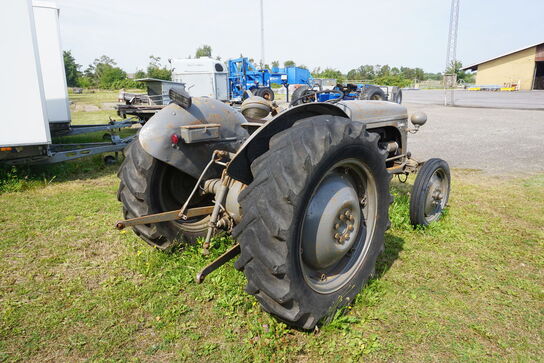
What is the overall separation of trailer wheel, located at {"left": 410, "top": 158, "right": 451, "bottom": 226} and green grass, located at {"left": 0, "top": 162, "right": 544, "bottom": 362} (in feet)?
0.52

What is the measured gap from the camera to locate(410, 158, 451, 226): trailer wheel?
12.6 feet

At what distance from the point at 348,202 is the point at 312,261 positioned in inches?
18.6

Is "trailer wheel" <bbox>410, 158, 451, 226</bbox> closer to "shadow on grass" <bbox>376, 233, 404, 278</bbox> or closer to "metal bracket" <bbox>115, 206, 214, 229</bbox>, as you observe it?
"shadow on grass" <bbox>376, 233, 404, 278</bbox>

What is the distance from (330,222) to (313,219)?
0.44 feet

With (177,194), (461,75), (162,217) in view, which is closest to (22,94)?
(177,194)

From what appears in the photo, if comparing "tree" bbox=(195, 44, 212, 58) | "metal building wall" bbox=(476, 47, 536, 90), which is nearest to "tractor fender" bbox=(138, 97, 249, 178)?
"metal building wall" bbox=(476, 47, 536, 90)

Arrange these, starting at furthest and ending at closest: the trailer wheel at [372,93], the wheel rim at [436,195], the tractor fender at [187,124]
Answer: the trailer wheel at [372,93]
the wheel rim at [436,195]
the tractor fender at [187,124]

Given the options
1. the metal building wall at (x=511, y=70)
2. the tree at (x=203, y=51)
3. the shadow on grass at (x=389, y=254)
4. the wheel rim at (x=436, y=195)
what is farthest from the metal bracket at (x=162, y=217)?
the tree at (x=203, y=51)

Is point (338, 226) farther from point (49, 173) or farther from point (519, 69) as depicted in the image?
point (519, 69)

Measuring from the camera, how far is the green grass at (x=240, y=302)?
2.25 m

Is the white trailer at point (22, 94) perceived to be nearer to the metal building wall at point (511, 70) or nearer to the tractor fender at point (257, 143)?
the tractor fender at point (257, 143)

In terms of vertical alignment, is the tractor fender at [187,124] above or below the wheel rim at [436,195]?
above

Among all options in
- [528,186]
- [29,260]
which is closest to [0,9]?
[29,260]

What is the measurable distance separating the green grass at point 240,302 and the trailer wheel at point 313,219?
28cm
